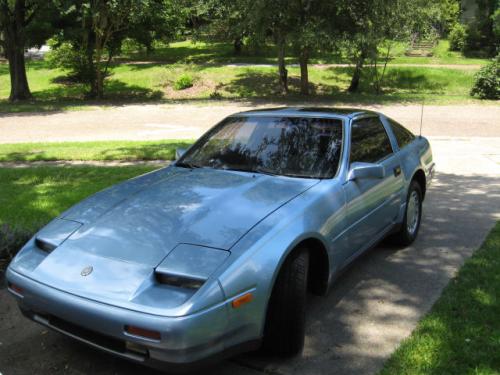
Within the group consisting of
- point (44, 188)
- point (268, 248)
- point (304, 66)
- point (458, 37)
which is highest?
point (458, 37)

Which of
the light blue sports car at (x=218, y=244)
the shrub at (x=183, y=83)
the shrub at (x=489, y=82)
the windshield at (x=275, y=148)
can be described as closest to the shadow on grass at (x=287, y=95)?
the shrub at (x=489, y=82)

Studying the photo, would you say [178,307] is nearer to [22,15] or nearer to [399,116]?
[399,116]

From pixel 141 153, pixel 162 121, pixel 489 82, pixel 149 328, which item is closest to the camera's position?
pixel 149 328

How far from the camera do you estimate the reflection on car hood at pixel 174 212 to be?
2852mm

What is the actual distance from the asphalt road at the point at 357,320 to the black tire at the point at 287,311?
15 centimetres

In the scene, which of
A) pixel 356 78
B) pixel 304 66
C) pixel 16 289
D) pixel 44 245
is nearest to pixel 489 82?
pixel 356 78

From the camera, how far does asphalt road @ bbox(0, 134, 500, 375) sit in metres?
2.99

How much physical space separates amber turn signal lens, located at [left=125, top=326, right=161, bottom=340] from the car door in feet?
5.72

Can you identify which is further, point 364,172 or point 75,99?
point 75,99

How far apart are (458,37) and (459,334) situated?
40772 mm

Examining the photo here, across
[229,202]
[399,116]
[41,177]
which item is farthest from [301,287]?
[399,116]

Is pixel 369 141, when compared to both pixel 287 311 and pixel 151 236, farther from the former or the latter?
pixel 151 236

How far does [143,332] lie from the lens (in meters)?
2.42

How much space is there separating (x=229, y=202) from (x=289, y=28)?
18073 millimetres
